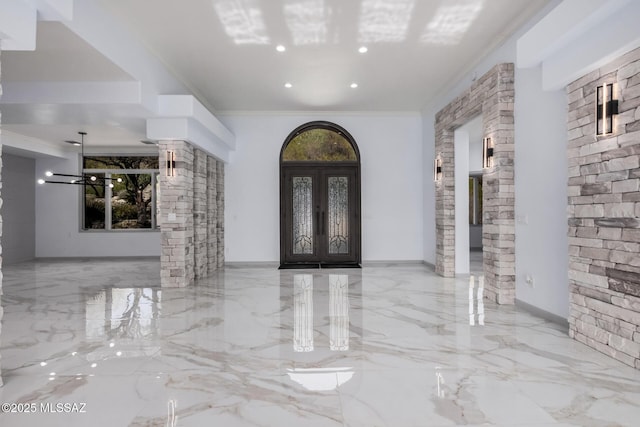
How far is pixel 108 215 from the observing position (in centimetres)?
1089

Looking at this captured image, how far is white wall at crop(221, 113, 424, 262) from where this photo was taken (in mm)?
8883

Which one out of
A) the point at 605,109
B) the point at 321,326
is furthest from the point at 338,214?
the point at 605,109

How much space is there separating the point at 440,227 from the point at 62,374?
629 cm

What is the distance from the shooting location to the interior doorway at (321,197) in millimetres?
8914

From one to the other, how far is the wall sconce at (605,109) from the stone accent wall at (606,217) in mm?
47

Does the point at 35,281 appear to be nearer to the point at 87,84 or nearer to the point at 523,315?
the point at 87,84

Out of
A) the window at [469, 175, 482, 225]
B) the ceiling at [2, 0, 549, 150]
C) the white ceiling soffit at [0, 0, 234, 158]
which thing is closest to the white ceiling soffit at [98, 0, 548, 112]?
the ceiling at [2, 0, 549, 150]

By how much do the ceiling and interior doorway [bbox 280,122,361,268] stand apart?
1659 millimetres

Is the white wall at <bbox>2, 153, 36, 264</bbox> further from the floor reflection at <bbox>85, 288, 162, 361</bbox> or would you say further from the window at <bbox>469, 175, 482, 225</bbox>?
the window at <bbox>469, 175, 482, 225</bbox>

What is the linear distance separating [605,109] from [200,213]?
6.14 m

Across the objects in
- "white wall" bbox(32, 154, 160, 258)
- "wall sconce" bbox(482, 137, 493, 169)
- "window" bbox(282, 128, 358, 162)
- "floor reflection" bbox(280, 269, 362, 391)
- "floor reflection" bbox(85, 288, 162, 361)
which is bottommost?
"floor reflection" bbox(85, 288, 162, 361)

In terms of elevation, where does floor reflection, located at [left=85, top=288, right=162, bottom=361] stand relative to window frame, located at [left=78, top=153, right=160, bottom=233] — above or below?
below

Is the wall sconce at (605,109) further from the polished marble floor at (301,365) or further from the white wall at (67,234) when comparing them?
the white wall at (67,234)

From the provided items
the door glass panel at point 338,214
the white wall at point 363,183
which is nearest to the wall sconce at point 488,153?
the white wall at point 363,183
